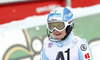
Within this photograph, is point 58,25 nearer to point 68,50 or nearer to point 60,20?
point 60,20

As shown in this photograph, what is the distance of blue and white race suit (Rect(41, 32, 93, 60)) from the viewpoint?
2.87 m

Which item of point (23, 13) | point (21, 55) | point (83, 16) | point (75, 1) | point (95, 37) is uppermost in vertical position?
point (75, 1)

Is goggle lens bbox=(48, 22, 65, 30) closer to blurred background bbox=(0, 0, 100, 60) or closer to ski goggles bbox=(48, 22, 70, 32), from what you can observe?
ski goggles bbox=(48, 22, 70, 32)

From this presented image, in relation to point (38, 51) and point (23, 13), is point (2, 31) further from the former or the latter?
point (23, 13)

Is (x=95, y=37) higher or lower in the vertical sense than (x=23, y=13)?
lower

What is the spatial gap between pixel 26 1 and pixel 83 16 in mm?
2993

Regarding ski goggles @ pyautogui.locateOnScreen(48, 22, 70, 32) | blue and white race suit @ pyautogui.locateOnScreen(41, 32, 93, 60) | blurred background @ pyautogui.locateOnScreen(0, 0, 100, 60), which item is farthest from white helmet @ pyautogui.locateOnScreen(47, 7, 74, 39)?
blurred background @ pyautogui.locateOnScreen(0, 0, 100, 60)

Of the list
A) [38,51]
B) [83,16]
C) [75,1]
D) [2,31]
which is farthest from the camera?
[75,1]

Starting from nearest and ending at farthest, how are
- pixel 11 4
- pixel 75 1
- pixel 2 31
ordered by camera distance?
pixel 2 31
pixel 11 4
pixel 75 1

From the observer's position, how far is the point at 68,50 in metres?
2.97

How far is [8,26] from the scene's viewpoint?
15.0 feet

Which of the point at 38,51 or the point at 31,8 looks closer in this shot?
the point at 38,51

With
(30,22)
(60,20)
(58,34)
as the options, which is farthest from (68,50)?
(30,22)

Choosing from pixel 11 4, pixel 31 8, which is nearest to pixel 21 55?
pixel 11 4
